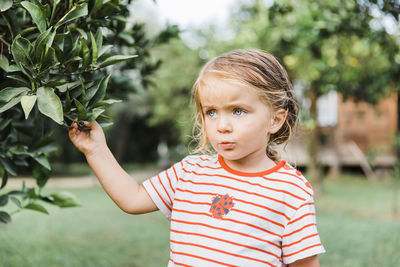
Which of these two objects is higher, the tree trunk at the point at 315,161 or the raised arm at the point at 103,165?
the raised arm at the point at 103,165

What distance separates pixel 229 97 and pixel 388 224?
804cm

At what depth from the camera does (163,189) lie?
1963mm

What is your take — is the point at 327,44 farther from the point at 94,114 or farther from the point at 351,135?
the point at 351,135

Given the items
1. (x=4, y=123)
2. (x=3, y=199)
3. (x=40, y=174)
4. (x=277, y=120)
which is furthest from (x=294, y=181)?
(x=3, y=199)

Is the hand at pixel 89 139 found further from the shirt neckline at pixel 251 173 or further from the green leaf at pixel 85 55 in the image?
the shirt neckline at pixel 251 173

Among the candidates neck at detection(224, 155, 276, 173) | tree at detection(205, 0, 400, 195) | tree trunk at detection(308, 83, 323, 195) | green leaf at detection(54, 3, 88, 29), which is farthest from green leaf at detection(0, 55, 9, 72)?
tree trunk at detection(308, 83, 323, 195)

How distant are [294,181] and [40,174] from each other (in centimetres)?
125

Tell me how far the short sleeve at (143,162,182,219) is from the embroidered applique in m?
0.24

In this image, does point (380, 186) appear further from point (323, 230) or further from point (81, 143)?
point (81, 143)

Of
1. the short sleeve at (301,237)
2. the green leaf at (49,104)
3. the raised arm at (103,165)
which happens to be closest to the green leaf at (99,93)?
the raised arm at (103,165)

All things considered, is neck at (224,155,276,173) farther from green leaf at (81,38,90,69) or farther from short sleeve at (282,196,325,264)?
green leaf at (81,38,90,69)

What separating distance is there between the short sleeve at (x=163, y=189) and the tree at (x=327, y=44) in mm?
1622

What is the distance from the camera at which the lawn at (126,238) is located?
545 cm

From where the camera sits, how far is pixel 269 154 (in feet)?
6.85
